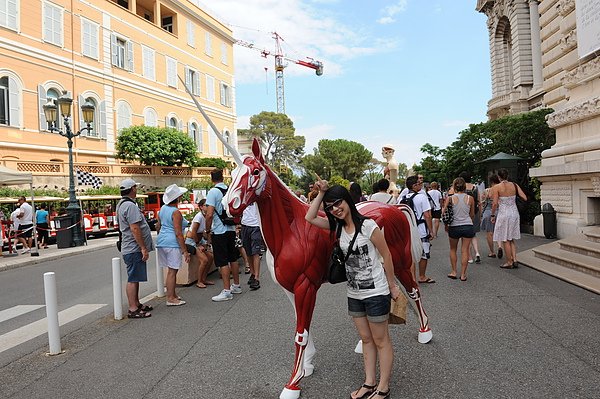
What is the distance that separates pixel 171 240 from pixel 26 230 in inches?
407

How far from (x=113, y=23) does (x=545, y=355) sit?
105 ft

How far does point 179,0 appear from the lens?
3522cm

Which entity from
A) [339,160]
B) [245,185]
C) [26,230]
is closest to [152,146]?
[26,230]

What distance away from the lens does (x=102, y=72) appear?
2759 centimetres

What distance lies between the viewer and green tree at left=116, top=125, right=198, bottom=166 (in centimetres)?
2733

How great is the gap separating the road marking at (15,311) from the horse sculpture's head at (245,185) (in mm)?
5237

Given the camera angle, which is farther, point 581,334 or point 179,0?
point 179,0

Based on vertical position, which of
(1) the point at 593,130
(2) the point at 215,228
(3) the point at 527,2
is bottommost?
(2) the point at 215,228

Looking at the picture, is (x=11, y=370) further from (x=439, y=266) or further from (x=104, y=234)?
(x=104, y=234)

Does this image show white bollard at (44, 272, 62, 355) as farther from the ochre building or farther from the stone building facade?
the ochre building

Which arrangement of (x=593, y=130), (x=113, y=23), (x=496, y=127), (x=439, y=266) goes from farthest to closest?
1. (x=113, y=23)
2. (x=496, y=127)
3. (x=593, y=130)
4. (x=439, y=266)

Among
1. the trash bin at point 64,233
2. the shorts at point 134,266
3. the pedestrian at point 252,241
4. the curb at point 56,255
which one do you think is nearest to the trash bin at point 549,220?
the pedestrian at point 252,241

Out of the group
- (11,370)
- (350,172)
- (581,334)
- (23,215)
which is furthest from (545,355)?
(350,172)

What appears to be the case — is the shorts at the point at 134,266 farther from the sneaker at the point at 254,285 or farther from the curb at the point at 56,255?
the curb at the point at 56,255
